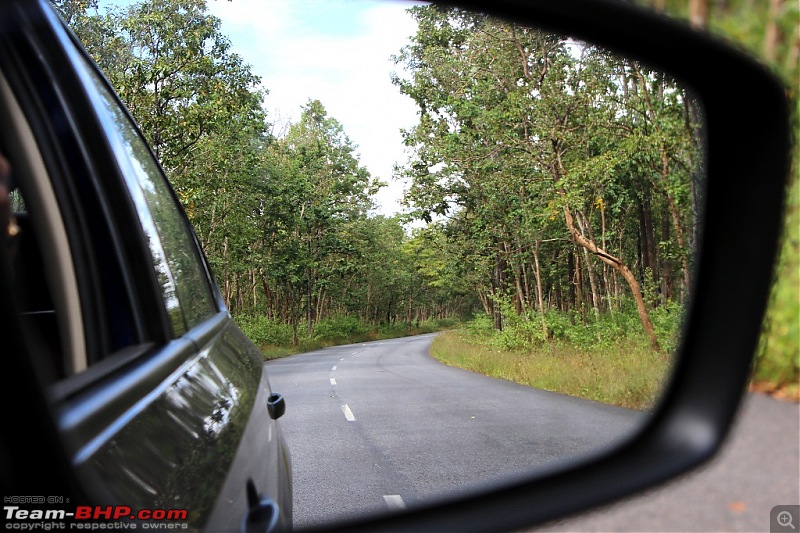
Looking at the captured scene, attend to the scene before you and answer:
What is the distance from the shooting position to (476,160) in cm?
1839

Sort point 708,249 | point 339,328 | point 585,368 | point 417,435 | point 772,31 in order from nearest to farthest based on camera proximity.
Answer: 1. point 708,249
2. point 772,31
3. point 417,435
4. point 585,368
5. point 339,328

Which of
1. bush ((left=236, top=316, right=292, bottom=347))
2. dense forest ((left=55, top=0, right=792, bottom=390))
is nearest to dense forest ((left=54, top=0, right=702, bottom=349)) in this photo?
dense forest ((left=55, top=0, right=792, bottom=390))

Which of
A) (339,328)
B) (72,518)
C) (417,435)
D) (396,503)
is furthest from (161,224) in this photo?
(339,328)

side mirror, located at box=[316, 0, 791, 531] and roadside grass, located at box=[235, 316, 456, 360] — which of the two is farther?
roadside grass, located at box=[235, 316, 456, 360]

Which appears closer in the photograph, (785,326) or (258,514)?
(258,514)

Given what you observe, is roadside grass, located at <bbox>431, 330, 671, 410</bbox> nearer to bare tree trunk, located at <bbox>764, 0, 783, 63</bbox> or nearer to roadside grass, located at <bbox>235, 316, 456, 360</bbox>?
bare tree trunk, located at <bbox>764, 0, 783, 63</bbox>

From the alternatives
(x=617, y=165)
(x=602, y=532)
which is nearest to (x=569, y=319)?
(x=617, y=165)

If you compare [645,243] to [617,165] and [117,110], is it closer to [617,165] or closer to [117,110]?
[617,165]

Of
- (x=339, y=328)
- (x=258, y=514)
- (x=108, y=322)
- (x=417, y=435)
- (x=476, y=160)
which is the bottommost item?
(x=339, y=328)

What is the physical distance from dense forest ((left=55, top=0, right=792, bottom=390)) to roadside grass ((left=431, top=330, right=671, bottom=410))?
349mm

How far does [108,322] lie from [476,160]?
57.0 ft

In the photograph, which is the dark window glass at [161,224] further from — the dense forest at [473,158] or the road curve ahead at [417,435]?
the dense forest at [473,158]

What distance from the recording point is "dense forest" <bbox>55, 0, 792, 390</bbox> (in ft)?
17.9

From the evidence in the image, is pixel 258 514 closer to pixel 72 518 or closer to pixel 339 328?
pixel 72 518
